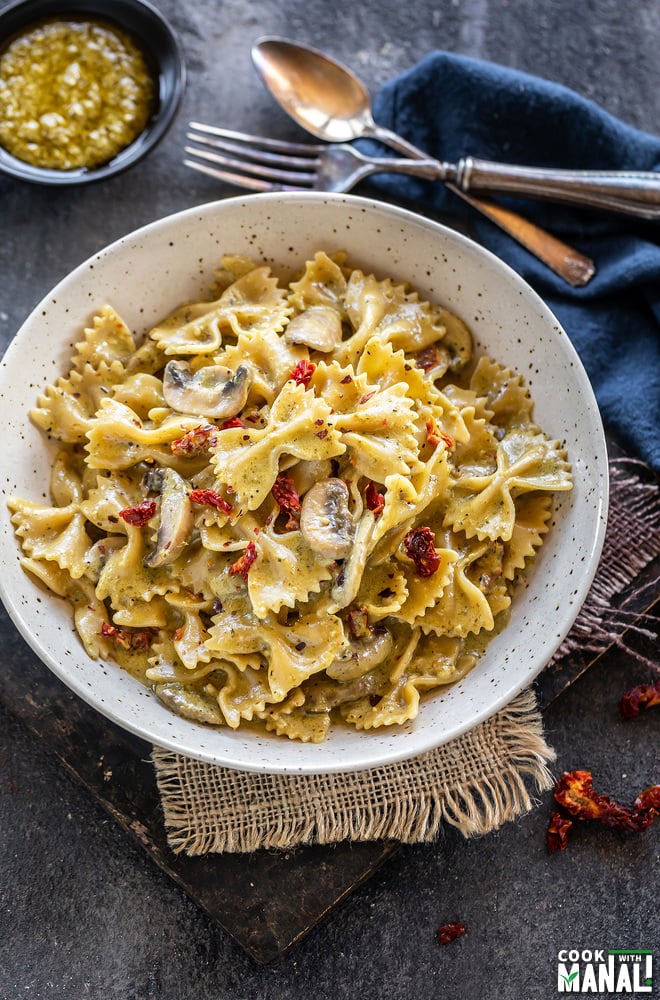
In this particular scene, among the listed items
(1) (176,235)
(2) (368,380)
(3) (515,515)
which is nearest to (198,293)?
(1) (176,235)

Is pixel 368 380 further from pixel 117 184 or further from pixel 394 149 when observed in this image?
pixel 117 184

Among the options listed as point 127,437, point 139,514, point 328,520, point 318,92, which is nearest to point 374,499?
point 328,520

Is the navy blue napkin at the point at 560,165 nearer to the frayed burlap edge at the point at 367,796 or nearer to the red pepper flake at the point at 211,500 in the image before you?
the frayed burlap edge at the point at 367,796

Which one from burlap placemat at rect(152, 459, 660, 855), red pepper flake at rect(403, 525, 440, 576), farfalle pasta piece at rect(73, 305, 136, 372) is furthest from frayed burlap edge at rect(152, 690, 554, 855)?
farfalle pasta piece at rect(73, 305, 136, 372)

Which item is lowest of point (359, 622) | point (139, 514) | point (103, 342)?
point (359, 622)

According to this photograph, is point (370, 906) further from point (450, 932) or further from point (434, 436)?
point (434, 436)
